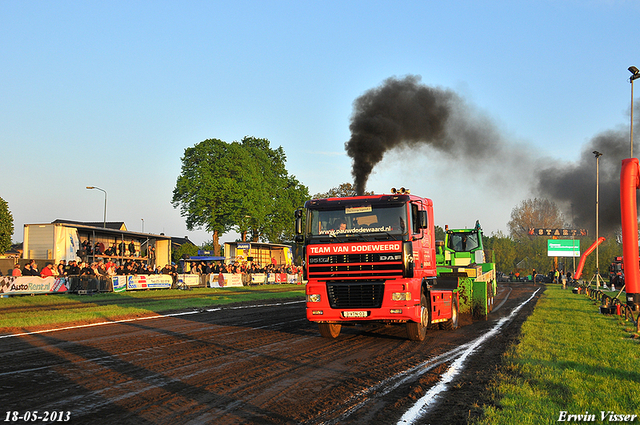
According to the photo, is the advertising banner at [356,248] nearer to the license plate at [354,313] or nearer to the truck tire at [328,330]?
the license plate at [354,313]

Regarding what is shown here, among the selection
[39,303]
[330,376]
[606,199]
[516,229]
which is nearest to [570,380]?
[330,376]

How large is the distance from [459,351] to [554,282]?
63720 mm

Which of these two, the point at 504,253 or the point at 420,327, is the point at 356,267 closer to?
the point at 420,327

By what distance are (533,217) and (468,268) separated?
4109 inches

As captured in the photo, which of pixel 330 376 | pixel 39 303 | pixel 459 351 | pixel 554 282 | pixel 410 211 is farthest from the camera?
pixel 554 282

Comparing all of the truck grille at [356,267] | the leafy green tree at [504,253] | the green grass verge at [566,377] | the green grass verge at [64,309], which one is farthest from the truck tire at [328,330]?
the leafy green tree at [504,253]

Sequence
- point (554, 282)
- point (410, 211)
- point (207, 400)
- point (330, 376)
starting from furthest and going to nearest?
point (554, 282) → point (410, 211) → point (330, 376) → point (207, 400)

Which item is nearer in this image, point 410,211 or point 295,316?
point 410,211

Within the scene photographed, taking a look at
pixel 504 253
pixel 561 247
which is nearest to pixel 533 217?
pixel 504 253

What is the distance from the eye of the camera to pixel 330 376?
27.8ft

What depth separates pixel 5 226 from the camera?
2386 inches

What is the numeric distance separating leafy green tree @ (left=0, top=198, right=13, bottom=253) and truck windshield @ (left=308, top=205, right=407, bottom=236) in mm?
58981

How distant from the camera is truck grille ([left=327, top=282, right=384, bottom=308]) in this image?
11.8m

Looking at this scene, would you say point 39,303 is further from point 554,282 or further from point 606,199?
point 554,282
